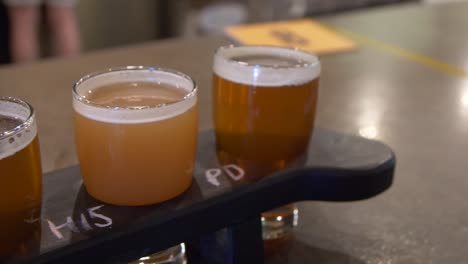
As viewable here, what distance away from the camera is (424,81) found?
49.3 inches

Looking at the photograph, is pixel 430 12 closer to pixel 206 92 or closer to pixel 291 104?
pixel 206 92

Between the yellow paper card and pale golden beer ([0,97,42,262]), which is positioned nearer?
pale golden beer ([0,97,42,262])

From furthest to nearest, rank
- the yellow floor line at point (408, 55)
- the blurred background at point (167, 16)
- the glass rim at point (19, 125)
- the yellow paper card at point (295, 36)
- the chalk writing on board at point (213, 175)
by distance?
the blurred background at point (167, 16), the yellow paper card at point (295, 36), the yellow floor line at point (408, 55), the chalk writing on board at point (213, 175), the glass rim at point (19, 125)

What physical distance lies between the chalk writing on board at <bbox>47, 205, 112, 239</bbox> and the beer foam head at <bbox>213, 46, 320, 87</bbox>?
0.77 ft

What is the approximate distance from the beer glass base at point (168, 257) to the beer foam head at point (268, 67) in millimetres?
213

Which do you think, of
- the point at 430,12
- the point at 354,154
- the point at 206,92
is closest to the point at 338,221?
the point at 354,154

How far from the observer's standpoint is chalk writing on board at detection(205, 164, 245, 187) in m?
0.61

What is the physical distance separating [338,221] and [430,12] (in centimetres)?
136

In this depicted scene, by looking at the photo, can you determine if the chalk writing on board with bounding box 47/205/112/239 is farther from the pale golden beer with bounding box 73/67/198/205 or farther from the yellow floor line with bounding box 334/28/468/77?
the yellow floor line with bounding box 334/28/468/77

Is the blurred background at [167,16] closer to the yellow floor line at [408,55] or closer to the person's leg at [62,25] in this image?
the person's leg at [62,25]

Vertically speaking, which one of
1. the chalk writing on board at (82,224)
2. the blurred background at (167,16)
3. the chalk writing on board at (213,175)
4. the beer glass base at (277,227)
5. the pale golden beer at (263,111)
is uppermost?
the pale golden beer at (263,111)

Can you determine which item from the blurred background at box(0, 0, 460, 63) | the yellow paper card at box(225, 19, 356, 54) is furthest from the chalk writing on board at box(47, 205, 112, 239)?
the blurred background at box(0, 0, 460, 63)

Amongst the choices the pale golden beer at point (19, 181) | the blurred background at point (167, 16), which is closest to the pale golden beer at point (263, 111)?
the pale golden beer at point (19, 181)

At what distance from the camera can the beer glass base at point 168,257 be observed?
0.62 meters
